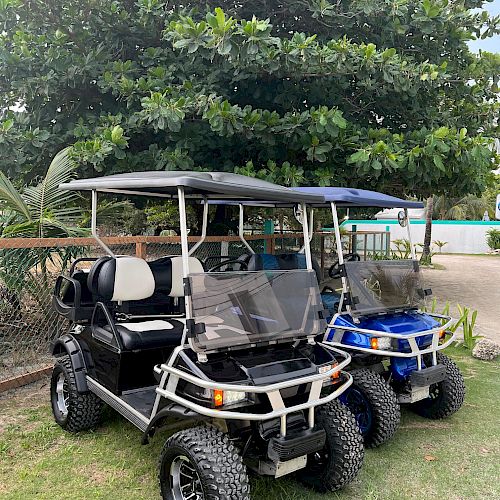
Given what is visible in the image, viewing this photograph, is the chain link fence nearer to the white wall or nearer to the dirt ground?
the dirt ground

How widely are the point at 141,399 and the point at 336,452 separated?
1.36 meters

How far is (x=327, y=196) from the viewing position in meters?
4.54

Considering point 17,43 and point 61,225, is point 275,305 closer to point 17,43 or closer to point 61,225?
point 61,225

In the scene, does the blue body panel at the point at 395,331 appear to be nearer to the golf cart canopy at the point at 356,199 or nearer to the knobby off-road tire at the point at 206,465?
the golf cart canopy at the point at 356,199

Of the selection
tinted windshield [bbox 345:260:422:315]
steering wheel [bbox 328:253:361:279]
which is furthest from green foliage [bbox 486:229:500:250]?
steering wheel [bbox 328:253:361:279]

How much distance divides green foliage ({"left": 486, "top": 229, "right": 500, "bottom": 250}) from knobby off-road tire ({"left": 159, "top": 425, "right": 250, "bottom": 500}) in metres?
29.2

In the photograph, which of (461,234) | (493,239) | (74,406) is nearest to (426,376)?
(74,406)

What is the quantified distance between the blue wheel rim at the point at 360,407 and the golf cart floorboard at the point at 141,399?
5.04 feet

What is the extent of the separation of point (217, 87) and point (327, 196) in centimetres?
331

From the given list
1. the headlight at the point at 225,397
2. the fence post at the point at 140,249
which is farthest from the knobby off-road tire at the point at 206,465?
the fence post at the point at 140,249

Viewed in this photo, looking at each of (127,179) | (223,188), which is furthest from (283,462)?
(127,179)

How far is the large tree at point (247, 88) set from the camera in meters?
6.48

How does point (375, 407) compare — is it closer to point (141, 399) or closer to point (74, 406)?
point (141, 399)

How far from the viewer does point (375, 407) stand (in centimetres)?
379
